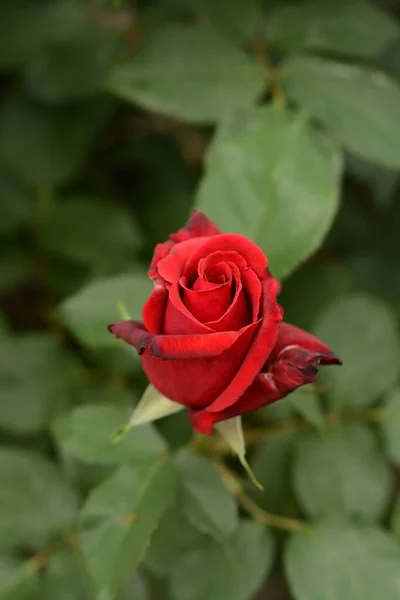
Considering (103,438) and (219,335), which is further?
(103,438)

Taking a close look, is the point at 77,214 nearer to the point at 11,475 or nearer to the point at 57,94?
the point at 57,94

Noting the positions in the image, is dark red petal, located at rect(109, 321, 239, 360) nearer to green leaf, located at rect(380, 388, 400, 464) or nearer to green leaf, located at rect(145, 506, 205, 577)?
green leaf, located at rect(145, 506, 205, 577)

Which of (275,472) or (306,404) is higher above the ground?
(306,404)

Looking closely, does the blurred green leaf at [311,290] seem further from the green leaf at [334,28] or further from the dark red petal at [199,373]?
the dark red petal at [199,373]

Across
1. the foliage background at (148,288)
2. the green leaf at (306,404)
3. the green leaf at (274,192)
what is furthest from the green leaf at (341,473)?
the green leaf at (274,192)

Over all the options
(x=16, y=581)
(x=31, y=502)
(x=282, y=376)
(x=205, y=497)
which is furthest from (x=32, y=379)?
(x=282, y=376)

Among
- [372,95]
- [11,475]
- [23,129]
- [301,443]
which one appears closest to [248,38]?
[372,95]

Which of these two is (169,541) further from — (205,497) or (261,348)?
(261,348)
